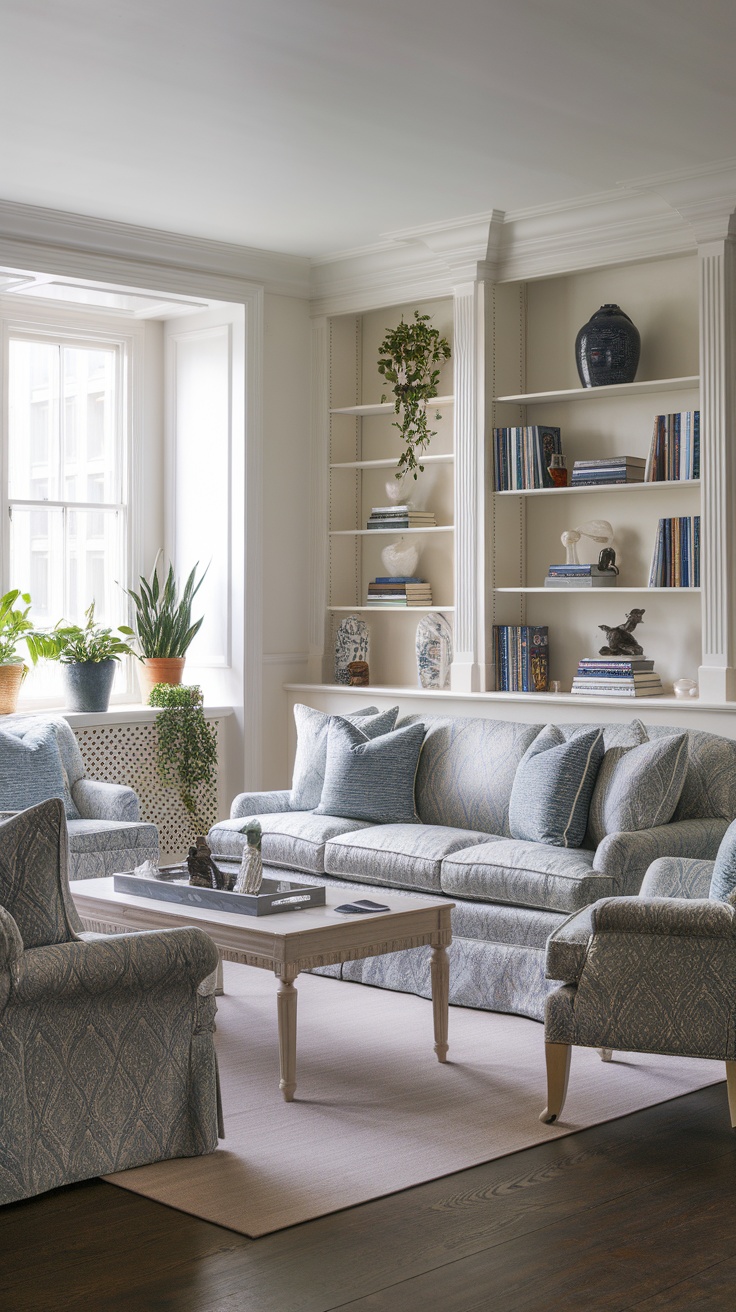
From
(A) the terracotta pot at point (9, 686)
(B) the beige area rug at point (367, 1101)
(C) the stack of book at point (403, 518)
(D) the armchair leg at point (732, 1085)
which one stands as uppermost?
(C) the stack of book at point (403, 518)

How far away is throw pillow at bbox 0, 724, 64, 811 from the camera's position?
548 cm

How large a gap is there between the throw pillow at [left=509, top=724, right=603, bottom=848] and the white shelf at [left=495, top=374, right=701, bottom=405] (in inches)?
61.7

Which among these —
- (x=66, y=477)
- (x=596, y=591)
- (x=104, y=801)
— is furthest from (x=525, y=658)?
(x=66, y=477)

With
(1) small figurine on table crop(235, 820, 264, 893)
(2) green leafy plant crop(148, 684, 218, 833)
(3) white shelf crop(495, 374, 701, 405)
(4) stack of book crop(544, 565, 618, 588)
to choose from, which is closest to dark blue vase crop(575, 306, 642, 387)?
(3) white shelf crop(495, 374, 701, 405)

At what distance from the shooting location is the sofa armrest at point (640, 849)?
4508mm

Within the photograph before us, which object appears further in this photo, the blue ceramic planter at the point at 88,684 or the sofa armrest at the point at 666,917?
the blue ceramic planter at the point at 88,684

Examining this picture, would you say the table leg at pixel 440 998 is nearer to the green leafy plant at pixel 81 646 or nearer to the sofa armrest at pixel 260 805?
the sofa armrest at pixel 260 805

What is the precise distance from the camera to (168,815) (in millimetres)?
6602

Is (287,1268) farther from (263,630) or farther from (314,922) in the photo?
(263,630)

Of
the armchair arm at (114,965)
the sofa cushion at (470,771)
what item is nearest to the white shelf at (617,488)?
the sofa cushion at (470,771)

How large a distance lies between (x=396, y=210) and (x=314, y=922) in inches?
128

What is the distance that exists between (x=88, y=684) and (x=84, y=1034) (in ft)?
10.7

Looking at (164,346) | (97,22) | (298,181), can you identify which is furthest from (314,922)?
(164,346)

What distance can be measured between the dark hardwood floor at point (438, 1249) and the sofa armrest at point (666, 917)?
54 centimetres
